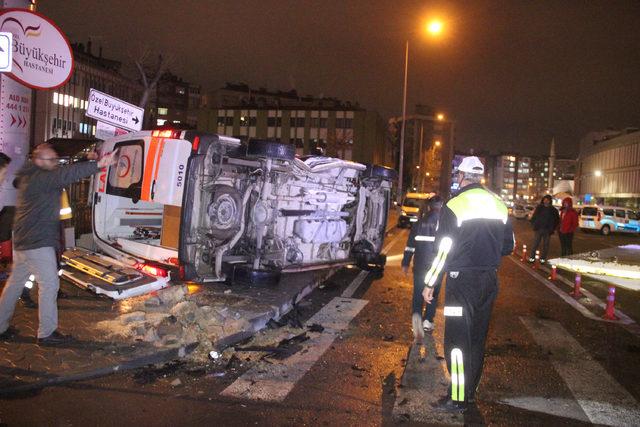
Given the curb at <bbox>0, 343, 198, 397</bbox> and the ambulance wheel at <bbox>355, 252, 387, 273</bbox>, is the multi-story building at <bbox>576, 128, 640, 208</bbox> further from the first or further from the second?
the curb at <bbox>0, 343, 198, 397</bbox>

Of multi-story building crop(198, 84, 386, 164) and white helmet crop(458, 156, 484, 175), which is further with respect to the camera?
multi-story building crop(198, 84, 386, 164)

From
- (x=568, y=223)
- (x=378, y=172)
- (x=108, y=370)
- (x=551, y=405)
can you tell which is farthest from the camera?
(x=568, y=223)

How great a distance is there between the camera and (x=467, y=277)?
4156mm

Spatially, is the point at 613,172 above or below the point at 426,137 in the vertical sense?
below

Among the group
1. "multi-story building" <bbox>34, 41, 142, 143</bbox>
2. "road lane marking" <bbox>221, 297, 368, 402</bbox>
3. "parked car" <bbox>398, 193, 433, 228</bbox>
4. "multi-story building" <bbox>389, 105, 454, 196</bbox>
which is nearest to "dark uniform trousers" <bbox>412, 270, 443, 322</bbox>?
"road lane marking" <bbox>221, 297, 368, 402</bbox>

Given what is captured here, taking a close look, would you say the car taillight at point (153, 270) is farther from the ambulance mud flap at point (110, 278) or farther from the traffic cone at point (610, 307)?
the traffic cone at point (610, 307)

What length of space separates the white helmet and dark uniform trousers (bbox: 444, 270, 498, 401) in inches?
34.8

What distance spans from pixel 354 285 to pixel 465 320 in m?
5.71

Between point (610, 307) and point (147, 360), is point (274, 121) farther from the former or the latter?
point (147, 360)

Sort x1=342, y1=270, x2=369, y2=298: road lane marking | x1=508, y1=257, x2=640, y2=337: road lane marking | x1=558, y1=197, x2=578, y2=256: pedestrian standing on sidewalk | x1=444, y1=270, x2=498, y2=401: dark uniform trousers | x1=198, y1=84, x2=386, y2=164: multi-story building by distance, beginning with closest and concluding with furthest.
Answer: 1. x1=444, y1=270, x2=498, y2=401: dark uniform trousers
2. x1=508, y1=257, x2=640, y2=337: road lane marking
3. x1=342, y1=270, x2=369, y2=298: road lane marking
4. x1=558, y1=197, x2=578, y2=256: pedestrian standing on sidewalk
5. x1=198, y1=84, x2=386, y2=164: multi-story building

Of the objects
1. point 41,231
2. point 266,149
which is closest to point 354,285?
point 266,149

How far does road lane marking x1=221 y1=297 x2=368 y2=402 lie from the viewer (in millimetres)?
4363

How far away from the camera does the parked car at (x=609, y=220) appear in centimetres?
3234

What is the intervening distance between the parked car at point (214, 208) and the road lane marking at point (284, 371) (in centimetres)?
128
